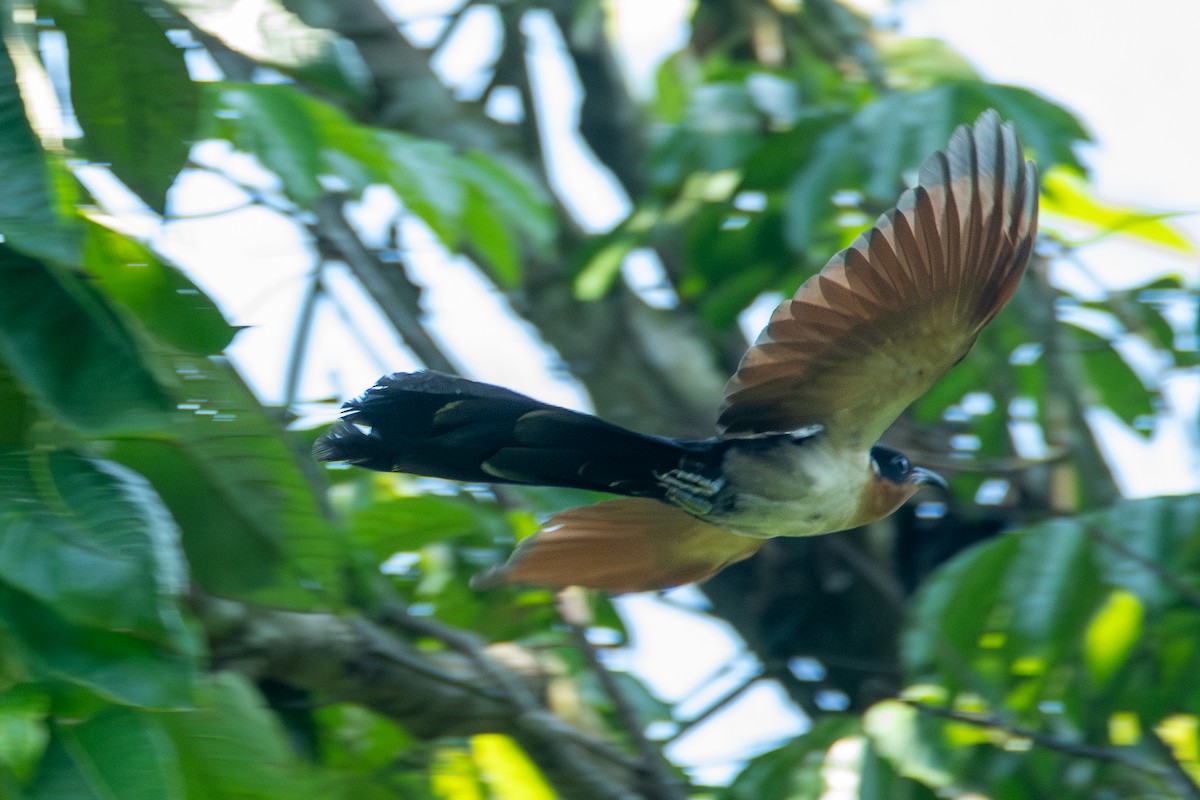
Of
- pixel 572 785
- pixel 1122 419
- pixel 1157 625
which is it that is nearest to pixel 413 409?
pixel 572 785

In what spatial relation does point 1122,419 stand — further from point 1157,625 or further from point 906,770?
point 906,770

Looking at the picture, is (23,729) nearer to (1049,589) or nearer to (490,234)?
(490,234)

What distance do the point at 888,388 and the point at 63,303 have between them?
1211mm

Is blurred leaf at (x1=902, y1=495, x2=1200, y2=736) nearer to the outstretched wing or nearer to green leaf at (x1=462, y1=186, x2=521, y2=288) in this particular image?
the outstretched wing

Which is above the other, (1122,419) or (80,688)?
(80,688)

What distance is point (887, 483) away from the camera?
8.04 ft

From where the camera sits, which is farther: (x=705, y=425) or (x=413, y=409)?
(x=705, y=425)

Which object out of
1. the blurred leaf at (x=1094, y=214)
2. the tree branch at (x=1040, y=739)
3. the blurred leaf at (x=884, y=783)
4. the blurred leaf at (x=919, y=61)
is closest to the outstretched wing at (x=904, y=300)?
the tree branch at (x=1040, y=739)

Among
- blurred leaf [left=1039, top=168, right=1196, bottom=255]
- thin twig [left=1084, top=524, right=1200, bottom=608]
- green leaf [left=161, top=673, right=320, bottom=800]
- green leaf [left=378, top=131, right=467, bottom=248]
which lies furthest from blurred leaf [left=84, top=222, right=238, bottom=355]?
blurred leaf [left=1039, top=168, right=1196, bottom=255]

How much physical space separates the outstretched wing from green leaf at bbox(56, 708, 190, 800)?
98cm

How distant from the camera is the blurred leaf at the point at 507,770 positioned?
120 inches

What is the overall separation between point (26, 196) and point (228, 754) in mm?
836

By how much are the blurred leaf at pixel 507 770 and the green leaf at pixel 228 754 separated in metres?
0.96

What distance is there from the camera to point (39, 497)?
1.69 metres
